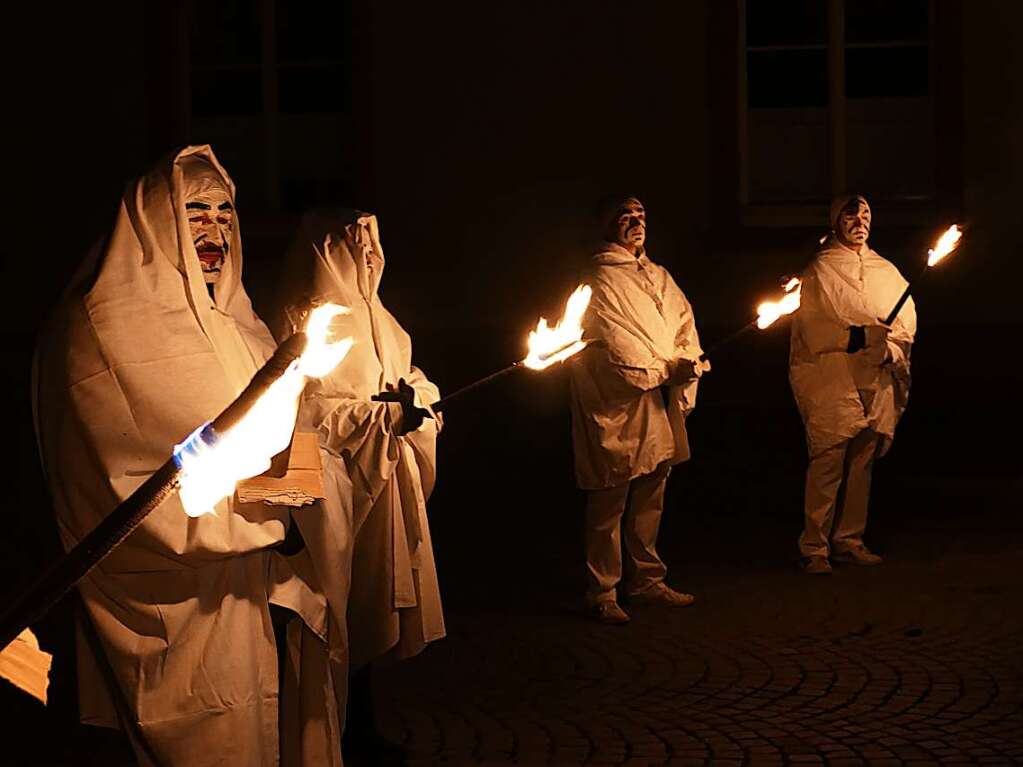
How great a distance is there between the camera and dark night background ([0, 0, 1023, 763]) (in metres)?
13.2

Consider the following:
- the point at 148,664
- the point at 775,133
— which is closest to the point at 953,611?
the point at 148,664

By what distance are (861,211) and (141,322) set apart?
6.35 m

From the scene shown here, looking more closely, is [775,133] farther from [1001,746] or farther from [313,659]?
[313,659]

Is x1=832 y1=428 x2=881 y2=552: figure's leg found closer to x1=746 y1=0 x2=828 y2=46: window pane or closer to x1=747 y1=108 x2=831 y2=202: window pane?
x1=747 y1=108 x2=831 y2=202: window pane

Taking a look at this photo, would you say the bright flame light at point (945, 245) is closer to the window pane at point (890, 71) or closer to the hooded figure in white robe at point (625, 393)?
the hooded figure in white robe at point (625, 393)

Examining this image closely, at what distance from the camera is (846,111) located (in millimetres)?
13883

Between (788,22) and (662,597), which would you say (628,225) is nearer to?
(662,597)

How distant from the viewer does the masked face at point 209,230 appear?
175 inches

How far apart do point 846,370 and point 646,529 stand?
1.65 metres

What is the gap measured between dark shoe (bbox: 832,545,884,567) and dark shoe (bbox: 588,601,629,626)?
1854 millimetres

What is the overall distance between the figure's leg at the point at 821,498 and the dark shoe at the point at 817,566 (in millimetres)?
27

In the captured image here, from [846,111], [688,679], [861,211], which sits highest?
[846,111]

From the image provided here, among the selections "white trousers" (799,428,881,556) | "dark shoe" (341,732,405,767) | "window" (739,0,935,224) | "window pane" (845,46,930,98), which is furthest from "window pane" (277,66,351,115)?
"dark shoe" (341,732,405,767)

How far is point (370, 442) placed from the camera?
18.5 ft
